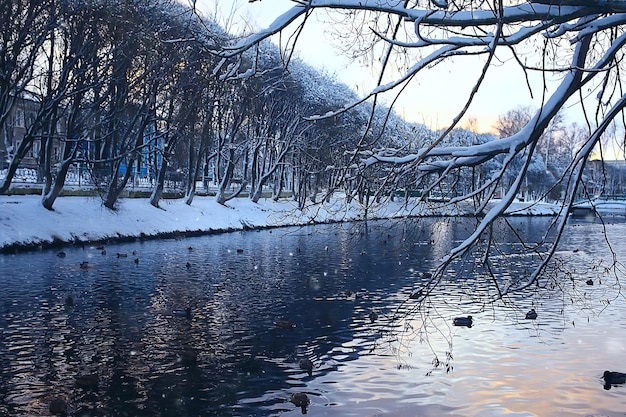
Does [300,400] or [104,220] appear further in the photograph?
[104,220]

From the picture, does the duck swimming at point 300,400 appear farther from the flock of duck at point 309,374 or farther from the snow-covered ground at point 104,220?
the snow-covered ground at point 104,220

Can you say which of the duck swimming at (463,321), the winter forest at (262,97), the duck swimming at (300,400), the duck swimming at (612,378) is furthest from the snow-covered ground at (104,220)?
the duck swimming at (300,400)

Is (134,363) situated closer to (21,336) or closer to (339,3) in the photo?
(21,336)

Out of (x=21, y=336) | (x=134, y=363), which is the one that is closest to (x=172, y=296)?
(x=21, y=336)

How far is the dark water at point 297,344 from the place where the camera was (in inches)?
355

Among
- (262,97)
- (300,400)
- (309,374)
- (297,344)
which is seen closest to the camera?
(300,400)

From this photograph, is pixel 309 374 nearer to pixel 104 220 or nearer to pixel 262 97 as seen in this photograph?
pixel 104 220

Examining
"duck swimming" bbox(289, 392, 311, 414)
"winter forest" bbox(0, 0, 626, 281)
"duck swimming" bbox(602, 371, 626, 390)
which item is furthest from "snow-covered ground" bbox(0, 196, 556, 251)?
"duck swimming" bbox(289, 392, 311, 414)

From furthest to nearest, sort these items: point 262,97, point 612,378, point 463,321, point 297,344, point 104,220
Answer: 1. point 262,97
2. point 104,220
3. point 463,321
4. point 297,344
5. point 612,378

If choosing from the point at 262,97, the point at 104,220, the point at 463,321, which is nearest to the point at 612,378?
the point at 463,321

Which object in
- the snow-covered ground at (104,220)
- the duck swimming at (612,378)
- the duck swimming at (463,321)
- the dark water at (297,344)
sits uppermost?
the snow-covered ground at (104,220)

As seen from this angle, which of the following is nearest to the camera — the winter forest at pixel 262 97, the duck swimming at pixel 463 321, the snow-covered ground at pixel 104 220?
the winter forest at pixel 262 97

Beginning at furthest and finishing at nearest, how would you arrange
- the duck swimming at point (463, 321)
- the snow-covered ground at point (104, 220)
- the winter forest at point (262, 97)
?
the snow-covered ground at point (104, 220), the duck swimming at point (463, 321), the winter forest at point (262, 97)

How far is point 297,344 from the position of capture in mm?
12250
